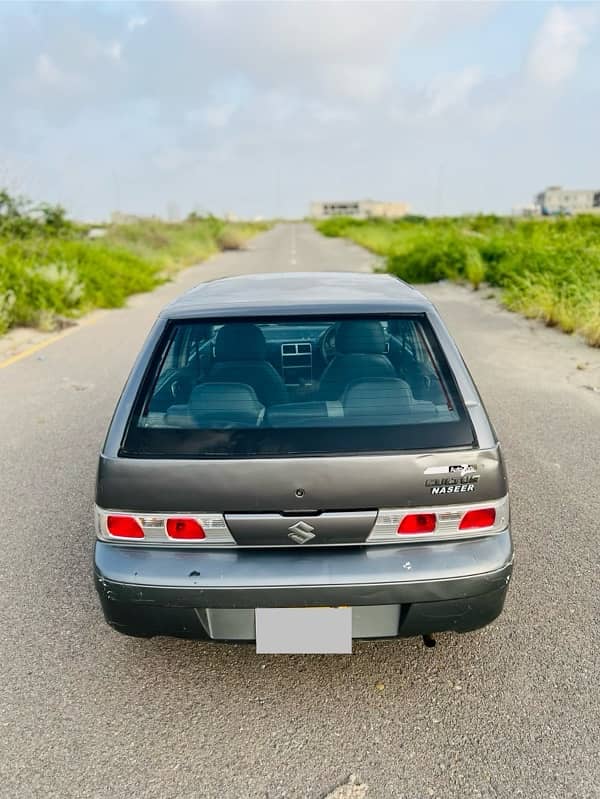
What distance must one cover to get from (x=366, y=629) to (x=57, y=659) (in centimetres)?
135

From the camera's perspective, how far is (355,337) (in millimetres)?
Answer: 3004

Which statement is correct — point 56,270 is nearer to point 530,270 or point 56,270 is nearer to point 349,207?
point 530,270

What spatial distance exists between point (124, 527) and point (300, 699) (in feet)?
3.07

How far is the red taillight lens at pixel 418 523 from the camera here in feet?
7.80

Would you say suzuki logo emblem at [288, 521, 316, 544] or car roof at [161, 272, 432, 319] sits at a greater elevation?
car roof at [161, 272, 432, 319]

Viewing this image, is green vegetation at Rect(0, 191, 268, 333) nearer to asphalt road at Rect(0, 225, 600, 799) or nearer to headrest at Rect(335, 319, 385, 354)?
asphalt road at Rect(0, 225, 600, 799)

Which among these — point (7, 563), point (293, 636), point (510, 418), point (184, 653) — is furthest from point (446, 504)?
point (510, 418)

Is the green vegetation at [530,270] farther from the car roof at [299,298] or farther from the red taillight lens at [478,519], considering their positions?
the red taillight lens at [478,519]

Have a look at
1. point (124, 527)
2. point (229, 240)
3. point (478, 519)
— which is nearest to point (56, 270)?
point (124, 527)

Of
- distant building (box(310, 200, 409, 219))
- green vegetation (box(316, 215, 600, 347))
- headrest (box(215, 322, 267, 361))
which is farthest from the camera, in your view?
distant building (box(310, 200, 409, 219))

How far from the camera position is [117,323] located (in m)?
12.3

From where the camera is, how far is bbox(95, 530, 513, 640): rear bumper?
91.7 inches

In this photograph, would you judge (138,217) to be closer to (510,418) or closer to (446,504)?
(510,418)

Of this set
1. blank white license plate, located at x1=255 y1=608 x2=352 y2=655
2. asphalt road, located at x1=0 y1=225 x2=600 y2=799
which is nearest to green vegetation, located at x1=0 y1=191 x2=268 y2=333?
asphalt road, located at x1=0 y1=225 x2=600 y2=799
